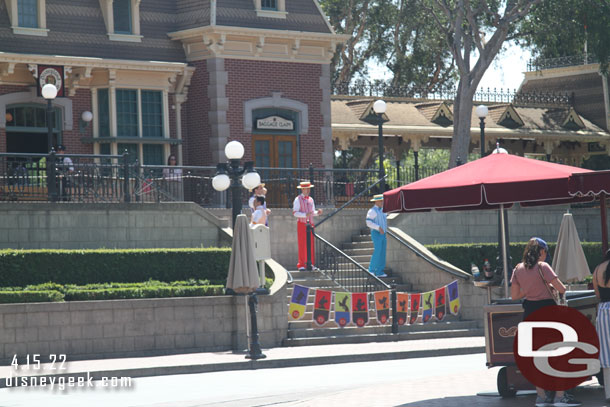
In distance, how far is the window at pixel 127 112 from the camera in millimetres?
28984

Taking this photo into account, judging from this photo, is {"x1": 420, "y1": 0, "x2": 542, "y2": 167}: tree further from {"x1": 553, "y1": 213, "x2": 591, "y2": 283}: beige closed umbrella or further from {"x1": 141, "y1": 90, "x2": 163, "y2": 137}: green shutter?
{"x1": 553, "y1": 213, "x2": 591, "y2": 283}: beige closed umbrella

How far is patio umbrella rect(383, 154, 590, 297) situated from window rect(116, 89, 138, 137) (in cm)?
1595

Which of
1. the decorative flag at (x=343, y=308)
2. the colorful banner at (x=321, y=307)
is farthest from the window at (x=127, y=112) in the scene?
the decorative flag at (x=343, y=308)

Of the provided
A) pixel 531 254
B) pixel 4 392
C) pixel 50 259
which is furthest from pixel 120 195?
pixel 531 254

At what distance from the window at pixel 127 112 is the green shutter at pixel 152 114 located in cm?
26

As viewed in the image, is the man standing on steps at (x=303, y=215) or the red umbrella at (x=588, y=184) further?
the man standing on steps at (x=303, y=215)

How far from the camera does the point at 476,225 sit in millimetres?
29453

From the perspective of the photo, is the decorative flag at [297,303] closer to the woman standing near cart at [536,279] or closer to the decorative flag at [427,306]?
the decorative flag at [427,306]

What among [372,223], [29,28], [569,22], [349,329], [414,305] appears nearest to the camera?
[349,329]

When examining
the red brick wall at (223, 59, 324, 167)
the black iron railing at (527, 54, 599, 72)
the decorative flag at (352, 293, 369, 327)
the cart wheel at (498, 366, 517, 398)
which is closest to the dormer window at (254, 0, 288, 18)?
the red brick wall at (223, 59, 324, 167)

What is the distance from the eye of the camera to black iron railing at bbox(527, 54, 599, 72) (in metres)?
43.6

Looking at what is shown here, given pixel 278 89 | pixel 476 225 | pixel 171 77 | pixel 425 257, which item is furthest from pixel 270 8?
pixel 425 257

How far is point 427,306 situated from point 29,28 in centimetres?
1282

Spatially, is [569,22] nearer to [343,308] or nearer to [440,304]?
[440,304]
